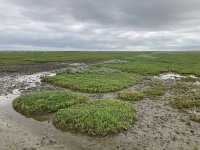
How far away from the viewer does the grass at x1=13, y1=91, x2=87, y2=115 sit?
19058 millimetres

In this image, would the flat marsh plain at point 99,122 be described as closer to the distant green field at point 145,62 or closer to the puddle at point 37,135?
the puddle at point 37,135

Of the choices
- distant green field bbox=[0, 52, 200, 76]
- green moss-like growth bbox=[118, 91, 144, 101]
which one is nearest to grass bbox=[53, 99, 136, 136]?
green moss-like growth bbox=[118, 91, 144, 101]

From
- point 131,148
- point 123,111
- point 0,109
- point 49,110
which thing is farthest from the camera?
point 0,109

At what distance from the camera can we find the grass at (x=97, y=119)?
14.6m

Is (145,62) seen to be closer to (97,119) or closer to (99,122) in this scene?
(97,119)

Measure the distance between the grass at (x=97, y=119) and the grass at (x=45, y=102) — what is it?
2.16m

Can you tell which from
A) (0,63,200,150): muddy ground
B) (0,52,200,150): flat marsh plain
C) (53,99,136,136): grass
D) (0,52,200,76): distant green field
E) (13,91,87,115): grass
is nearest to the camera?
(0,63,200,150): muddy ground

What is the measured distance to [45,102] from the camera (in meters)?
20.0

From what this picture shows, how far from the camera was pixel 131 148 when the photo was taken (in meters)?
12.7

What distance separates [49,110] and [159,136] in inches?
332

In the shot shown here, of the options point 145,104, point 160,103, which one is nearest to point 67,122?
point 145,104

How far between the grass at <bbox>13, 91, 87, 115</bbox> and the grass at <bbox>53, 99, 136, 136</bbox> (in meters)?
2.16

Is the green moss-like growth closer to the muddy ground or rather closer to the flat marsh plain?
the flat marsh plain

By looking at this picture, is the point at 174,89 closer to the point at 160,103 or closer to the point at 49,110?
the point at 160,103
